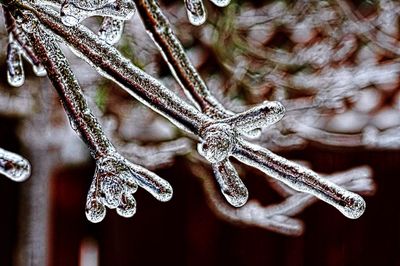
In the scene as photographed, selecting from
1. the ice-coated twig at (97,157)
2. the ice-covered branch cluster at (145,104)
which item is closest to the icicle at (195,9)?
the ice-covered branch cluster at (145,104)

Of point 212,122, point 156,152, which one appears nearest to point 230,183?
point 212,122

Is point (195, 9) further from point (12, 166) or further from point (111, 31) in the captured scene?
point (12, 166)

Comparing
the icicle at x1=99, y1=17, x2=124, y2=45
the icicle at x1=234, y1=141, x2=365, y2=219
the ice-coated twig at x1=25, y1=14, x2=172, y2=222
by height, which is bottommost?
the icicle at x1=234, y1=141, x2=365, y2=219

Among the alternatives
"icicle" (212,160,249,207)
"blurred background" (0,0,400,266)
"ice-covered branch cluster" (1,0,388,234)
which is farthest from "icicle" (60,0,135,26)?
"blurred background" (0,0,400,266)

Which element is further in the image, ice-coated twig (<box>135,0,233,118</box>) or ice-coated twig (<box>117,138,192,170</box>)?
ice-coated twig (<box>117,138,192,170</box>)

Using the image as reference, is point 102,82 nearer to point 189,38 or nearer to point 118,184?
point 189,38

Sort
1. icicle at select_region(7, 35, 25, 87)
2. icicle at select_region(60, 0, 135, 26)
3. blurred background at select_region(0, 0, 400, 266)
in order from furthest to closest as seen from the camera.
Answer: blurred background at select_region(0, 0, 400, 266), icicle at select_region(7, 35, 25, 87), icicle at select_region(60, 0, 135, 26)

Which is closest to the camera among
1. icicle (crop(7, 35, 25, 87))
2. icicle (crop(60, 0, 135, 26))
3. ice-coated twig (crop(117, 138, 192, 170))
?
icicle (crop(60, 0, 135, 26))

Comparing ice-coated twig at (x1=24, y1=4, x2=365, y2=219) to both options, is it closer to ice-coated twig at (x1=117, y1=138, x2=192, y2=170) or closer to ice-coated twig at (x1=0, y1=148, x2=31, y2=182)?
ice-coated twig at (x1=0, y1=148, x2=31, y2=182)
